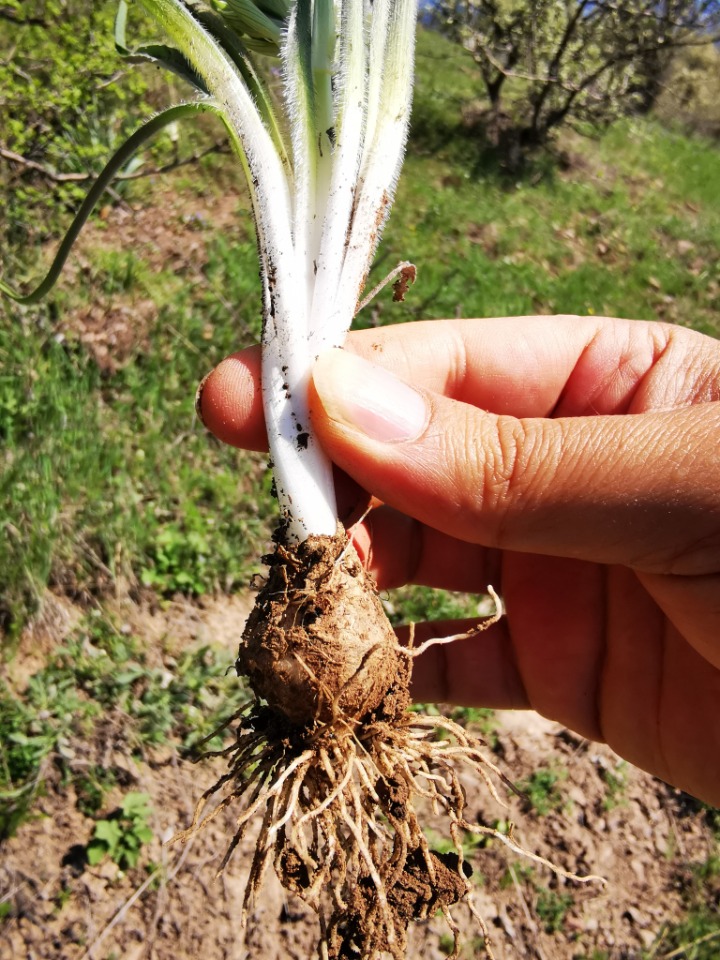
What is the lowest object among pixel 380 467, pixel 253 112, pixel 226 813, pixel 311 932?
pixel 311 932

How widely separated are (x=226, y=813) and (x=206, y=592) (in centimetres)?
91

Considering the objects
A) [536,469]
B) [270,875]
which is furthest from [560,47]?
[270,875]

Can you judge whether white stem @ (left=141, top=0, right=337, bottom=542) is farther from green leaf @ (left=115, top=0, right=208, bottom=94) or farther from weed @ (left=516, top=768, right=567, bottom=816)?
weed @ (left=516, top=768, right=567, bottom=816)

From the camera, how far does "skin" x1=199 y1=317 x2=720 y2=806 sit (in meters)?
1.57

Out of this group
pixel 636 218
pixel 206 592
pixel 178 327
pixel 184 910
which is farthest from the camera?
pixel 636 218

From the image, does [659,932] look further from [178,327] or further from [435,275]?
[435,275]

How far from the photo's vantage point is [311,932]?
237 centimetres

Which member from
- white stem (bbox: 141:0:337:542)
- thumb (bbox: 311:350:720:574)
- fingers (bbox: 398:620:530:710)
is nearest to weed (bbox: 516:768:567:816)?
fingers (bbox: 398:620:530:710)

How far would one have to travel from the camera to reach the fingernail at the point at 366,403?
1.66 metres

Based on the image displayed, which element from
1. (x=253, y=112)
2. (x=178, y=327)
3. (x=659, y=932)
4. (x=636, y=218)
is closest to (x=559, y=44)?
(x=636, y=218)

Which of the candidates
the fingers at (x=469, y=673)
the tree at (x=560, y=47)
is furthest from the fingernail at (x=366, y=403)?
the tree at (x=560, y=47)

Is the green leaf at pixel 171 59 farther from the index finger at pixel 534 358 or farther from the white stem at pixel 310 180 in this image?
the index finger at pixel 534 358

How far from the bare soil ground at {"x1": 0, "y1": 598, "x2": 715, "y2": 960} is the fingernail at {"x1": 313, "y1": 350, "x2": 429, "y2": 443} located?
5.25 feet

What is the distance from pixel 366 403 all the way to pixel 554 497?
0.48m
